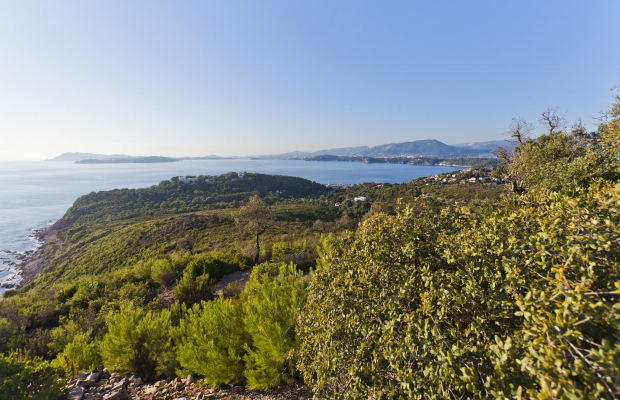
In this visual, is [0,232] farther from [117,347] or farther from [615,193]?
[615,193]

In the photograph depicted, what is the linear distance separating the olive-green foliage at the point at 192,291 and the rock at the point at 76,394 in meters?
5.19

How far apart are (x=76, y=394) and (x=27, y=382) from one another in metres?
0.96

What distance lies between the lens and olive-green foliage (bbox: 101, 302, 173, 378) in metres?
5.54

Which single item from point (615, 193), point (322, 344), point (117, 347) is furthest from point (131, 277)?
point (615, 193)

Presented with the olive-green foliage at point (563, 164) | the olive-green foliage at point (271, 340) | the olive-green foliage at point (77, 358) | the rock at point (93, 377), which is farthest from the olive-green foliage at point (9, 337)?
the olive-green foliage at point (563, 164)

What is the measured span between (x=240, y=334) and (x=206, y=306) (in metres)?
1.19

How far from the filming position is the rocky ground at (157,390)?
4.41 m

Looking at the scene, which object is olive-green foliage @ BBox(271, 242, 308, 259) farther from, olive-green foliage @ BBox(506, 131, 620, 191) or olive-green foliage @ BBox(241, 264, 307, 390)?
olive-green foliage @ BBox(506, 131, 620, 191)

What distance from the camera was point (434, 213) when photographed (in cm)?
383

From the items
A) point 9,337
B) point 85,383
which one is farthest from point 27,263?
point 85,383

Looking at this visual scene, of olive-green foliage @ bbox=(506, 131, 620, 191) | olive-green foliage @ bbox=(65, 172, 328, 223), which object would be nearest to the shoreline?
olive-green foliage @ bbox=(65, 172, 328, 223)

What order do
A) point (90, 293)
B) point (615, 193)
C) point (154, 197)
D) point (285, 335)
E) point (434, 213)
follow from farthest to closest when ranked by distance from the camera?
1. point (154, 197)
2. point (90, 293)
3. point (285, 335)
4. point (434, 213)
5. point (615, 193)

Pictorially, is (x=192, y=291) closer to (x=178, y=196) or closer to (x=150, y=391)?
(x=150, y=391)

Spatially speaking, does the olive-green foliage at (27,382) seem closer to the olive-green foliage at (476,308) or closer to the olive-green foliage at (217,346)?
the olive-green foliage at (217,346)
